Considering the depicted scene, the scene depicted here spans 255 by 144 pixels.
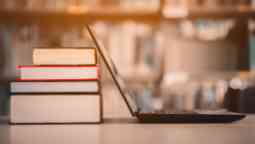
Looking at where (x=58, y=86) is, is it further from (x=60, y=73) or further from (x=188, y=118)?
(x=188, y=118)

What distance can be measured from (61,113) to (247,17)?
191 centimetres

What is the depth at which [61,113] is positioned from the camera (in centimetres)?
104

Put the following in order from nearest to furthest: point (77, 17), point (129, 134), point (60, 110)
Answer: point (129, 134) < point (60, 110) < point (77, 17)

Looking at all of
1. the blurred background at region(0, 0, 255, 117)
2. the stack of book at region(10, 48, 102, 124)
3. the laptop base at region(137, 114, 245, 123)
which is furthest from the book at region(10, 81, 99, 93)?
the blurred background at region(0, 0, 255, 117)

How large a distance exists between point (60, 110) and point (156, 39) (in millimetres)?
1765

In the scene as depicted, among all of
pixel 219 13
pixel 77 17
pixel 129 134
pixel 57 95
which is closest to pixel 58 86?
pixel 57 95

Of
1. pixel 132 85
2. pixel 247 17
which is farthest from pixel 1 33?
pixel 247 17

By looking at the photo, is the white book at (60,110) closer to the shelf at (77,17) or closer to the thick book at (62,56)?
the thick book at (62,56)

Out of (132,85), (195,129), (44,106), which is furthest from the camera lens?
(132,85)

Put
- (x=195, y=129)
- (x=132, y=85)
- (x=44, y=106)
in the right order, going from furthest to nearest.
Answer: (x=132, y=85)
(x=44, y=106)
(x=195, y=129)

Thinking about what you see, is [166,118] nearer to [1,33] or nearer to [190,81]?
[190,81]

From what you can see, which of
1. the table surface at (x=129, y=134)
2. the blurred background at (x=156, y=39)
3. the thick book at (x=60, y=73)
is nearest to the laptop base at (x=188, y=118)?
the table surface at (x=129, y=134)

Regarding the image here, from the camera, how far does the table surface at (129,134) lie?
741 millimetres

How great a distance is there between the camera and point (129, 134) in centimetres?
83
